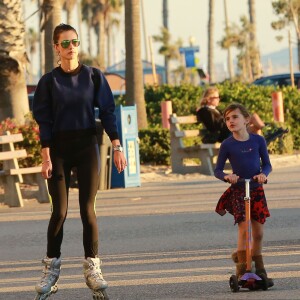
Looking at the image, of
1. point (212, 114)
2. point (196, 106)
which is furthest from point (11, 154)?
point (196, 106)

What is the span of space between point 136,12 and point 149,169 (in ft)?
→ 19.8

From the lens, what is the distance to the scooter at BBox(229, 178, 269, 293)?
8586 millimetres

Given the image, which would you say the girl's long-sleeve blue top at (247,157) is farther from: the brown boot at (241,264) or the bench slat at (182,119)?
the bench slat at (182,119)

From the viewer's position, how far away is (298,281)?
8922 mm

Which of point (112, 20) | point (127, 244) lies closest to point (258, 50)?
point (112, 20)

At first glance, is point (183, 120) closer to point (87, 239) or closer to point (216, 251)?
point (216, 251)

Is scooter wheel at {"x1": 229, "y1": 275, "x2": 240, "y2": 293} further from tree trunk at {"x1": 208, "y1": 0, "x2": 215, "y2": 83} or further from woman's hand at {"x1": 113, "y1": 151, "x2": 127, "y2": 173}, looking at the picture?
tree trunk at {"x1": 208, "y1": 0, "x2": 215, "y2": 83}

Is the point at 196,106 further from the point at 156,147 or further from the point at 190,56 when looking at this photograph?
the point at 190,56

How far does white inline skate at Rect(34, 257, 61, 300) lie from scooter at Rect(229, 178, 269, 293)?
1183 millimetres

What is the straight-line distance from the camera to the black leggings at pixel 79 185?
8.43 meters

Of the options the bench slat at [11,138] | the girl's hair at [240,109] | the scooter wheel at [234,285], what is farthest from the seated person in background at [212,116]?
the scooter wheel at [234,285]

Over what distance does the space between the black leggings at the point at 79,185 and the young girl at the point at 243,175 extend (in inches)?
38.5

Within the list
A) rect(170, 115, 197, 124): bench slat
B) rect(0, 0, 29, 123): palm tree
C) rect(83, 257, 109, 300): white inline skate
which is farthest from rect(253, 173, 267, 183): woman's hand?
rect(170, 115, 197, 124): bench slat

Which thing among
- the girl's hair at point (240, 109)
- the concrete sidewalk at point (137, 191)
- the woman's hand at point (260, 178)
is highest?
the girl's hair at point (240, 109)
